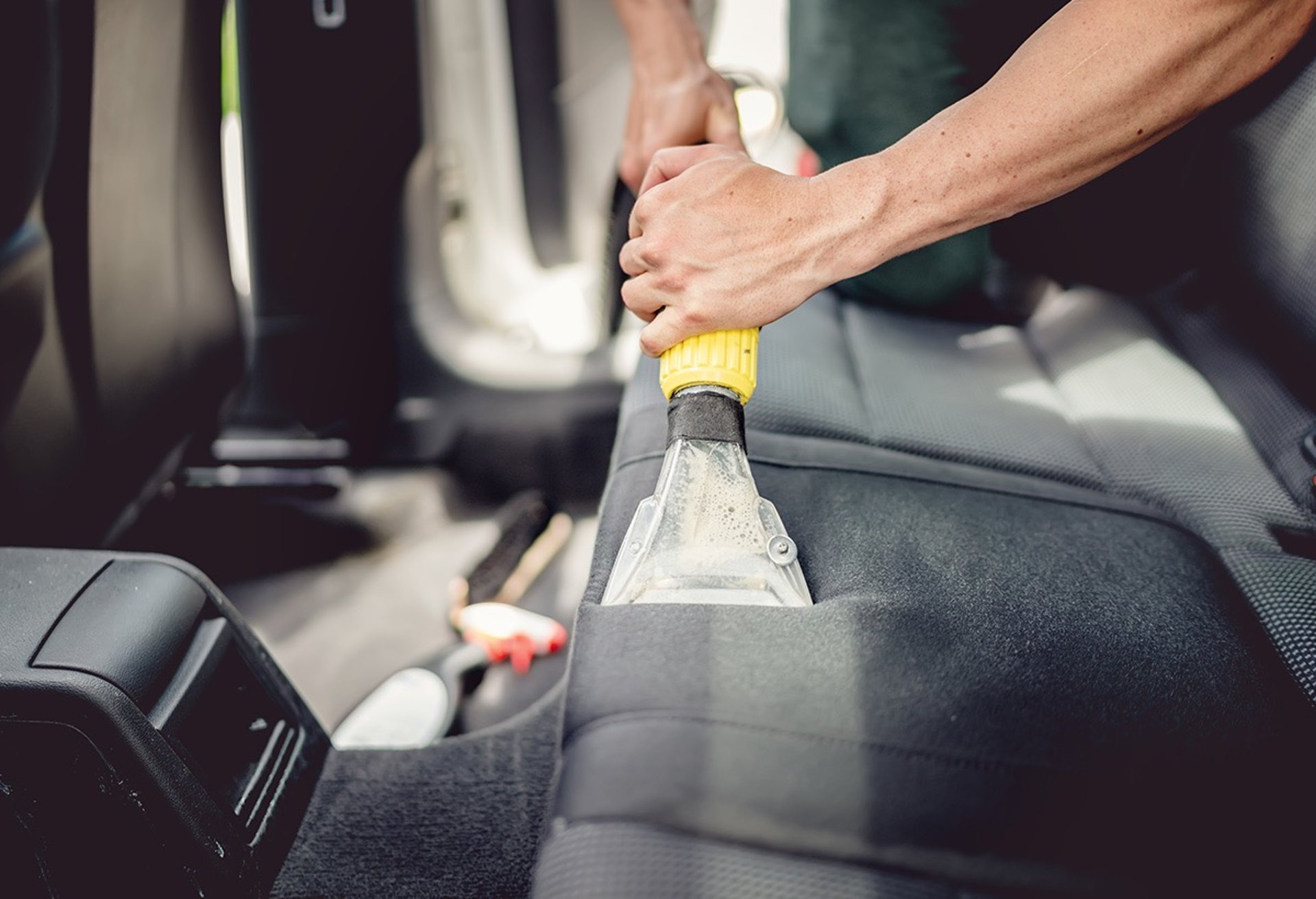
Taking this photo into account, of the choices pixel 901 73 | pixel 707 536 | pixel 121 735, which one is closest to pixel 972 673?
pixel 707 536

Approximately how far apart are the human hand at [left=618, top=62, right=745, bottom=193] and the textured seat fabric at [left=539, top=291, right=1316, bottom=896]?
256 millimetres

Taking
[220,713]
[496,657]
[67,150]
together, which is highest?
[67,150]

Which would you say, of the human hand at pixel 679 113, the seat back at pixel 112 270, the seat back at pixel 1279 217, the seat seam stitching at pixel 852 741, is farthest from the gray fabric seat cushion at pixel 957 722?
the seat back at pixel 112 270

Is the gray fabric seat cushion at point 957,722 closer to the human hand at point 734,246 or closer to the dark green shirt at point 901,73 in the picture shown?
the human hand at point 734,246

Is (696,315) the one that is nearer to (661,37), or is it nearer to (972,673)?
(972,673)

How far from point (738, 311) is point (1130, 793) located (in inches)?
16.3

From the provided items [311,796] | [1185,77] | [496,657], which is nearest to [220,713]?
[311,796]

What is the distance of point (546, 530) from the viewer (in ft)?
5.42

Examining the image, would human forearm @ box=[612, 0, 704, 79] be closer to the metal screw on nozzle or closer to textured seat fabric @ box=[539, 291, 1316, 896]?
textured seat fabric @ box=[539, 291, 1316, 896]

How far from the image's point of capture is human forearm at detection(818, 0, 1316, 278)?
2.34 ft

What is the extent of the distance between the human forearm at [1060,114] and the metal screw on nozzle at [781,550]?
0.75 feet

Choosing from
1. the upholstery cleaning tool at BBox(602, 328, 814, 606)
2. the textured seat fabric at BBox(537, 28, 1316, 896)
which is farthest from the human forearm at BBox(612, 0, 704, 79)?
the upholstery cleaning tool at BBox(602, 328, 814, 606)

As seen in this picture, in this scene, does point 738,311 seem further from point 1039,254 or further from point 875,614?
point 1039,254

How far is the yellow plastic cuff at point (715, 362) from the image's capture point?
0.76 metres
